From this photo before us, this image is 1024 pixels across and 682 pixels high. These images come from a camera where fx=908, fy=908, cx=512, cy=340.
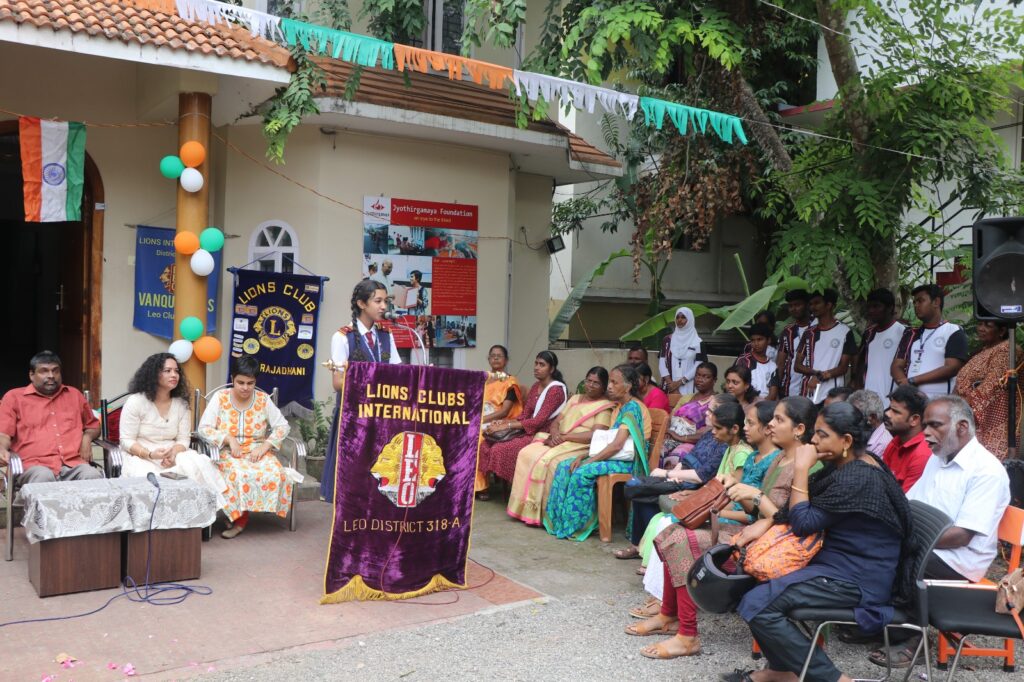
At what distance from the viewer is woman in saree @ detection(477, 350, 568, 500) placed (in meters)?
8.30

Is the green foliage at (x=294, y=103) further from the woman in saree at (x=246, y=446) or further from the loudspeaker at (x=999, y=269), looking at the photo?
the loudspeaker at (x=999, y=269)

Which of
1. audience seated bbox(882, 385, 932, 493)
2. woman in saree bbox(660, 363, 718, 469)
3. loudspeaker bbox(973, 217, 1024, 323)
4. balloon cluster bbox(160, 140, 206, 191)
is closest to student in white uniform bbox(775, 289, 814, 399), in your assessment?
woman in saree bbox(660, 363, 718, 469)

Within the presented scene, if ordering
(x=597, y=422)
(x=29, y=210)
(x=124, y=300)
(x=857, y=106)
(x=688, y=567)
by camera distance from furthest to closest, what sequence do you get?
1. (x=124, y=300)
2. (x=857, y=106)
3. (x=29, y=210)
4. (x=597, y=422)
5. (x=688, y=567)

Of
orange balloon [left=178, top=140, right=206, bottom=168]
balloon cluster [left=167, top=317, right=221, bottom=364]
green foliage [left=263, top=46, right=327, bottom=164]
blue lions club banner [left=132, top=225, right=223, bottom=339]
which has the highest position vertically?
green foliage [left=263, top=46, right=327, bottom=164]

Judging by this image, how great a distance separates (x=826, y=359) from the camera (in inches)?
331

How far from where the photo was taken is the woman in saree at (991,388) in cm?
670

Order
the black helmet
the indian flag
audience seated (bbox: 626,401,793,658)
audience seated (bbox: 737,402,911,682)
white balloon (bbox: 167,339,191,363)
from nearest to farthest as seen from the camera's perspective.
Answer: audience seated (bbox: 737,402,911,682) → the black helmet → audience seated (bbox: 626,401,793,658) → the indian flag → white balloon (bbox: 167,339,191,363)

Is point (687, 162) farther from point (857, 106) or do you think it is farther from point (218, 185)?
point (218, 185)

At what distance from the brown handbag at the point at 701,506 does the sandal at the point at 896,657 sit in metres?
1.11

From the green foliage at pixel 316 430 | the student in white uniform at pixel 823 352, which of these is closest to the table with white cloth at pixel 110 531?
the green foliage at pixel 316 430

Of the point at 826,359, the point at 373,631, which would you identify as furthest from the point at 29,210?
the point at 826,359

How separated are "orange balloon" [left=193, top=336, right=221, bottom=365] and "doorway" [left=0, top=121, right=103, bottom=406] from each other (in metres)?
1.66

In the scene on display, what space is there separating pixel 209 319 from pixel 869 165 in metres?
6.95

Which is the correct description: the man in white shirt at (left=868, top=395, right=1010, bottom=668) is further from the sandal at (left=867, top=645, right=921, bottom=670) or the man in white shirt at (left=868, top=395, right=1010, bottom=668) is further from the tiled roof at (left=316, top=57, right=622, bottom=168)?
the tiled roof at (left=316, top=57, right=622, bottom=168)
